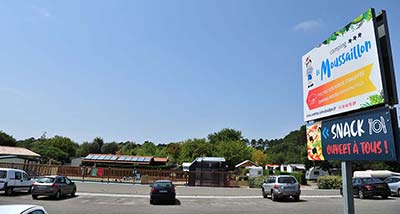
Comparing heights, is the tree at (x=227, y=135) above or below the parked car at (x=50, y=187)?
above

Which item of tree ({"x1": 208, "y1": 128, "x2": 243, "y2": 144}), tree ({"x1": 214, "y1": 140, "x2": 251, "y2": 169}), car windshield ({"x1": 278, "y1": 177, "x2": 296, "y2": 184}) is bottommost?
car windshield ({"x1": 278, "y1": 177, "x2": 296, "y2": 184})

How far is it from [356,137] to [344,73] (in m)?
1.15

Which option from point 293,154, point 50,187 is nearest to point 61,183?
point 50,187

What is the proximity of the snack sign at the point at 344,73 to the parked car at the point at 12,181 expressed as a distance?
21.4 meters

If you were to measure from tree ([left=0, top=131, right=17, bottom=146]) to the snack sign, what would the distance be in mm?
92343

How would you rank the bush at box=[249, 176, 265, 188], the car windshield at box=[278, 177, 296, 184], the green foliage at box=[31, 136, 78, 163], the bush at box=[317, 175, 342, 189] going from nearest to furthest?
the car windshield at box=[278, 177, 296, 184] → the bush at box=[317, 175, 342, 189] → the bush at box=[249, 176, 265, 188] → the green foliage at box=[31, 136, 78, 163]

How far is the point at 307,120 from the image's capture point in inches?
270

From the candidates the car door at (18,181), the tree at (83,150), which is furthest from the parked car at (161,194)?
the tree at (83,150)

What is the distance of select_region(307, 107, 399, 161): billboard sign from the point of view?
4552 millimetres

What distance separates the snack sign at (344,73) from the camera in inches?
193

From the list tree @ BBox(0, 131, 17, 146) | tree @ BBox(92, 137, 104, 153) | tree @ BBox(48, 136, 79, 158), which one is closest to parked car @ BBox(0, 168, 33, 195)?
tree @ BBox(0, 131, 17, 146)

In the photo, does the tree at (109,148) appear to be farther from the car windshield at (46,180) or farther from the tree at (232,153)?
the car windshield at (46,180)

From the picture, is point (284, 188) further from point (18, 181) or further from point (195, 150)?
point (195, 150)

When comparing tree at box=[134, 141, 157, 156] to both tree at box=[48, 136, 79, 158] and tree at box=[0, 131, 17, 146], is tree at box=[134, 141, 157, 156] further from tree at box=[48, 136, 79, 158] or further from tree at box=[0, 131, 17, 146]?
tree at box=[0, 131, 17, 146]
